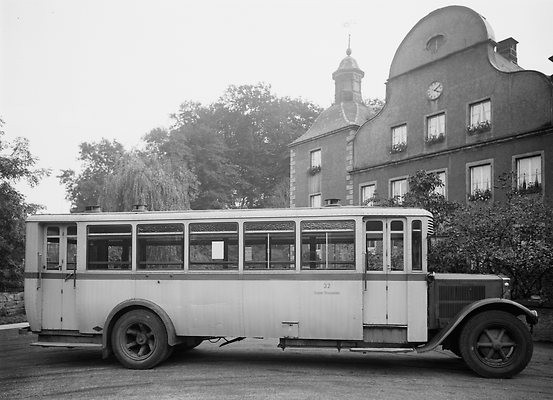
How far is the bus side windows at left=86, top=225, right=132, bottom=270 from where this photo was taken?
9.48 m

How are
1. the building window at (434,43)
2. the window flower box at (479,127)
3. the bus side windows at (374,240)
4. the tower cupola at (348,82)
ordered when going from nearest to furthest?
the bus side windows at (374,240), the window flower box at (479,127), the building window at (434,43), the tower cupola at (348,82)

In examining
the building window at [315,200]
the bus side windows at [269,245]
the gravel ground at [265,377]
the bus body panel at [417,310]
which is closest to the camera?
the gravel ground at [265,377]

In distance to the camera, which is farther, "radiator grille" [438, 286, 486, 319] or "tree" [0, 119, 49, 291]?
"tree" [0, 119, 49, 291]

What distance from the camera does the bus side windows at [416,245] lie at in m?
8.69

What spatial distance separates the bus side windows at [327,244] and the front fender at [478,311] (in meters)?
1.78

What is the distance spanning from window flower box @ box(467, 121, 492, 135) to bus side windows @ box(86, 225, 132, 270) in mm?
17479

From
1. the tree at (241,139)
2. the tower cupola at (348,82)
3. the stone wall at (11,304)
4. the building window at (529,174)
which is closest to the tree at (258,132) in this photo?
the tree at (241,139)

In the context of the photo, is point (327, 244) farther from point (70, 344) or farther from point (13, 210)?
point (13, 210)

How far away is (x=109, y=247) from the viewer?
31.4 feet

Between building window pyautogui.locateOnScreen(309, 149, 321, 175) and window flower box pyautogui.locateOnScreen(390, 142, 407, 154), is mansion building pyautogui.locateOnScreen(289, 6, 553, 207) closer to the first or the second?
window flower box pyautogui.locateOnScreen(390, 142, 407, 154)

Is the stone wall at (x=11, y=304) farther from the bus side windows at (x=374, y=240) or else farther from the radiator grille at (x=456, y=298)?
the radiator grille at (x=456, y=298)

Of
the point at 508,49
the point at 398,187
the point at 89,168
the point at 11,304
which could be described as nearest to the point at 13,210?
the point at 11,304

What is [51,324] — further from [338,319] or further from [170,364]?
[338,319]

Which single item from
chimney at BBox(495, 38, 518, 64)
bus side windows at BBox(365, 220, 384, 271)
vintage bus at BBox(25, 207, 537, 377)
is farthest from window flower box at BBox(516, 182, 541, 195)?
bus side windows at BBox(365, 220, 384, 271)
